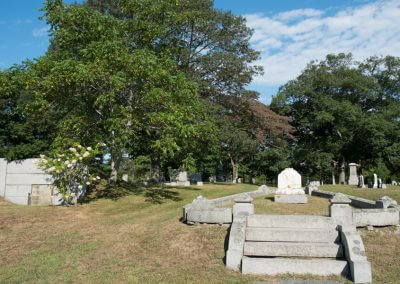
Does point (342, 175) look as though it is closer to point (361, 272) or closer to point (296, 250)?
point (296, 250)

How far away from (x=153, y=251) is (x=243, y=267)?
9.33 ft

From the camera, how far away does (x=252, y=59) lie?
1344 inches

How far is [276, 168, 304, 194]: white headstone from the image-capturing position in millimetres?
19078

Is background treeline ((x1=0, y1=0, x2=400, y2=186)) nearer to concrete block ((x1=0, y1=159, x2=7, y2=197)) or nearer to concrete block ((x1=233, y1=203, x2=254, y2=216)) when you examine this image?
concrete block ((x1=0, y1=159, x2=7, y2=197))

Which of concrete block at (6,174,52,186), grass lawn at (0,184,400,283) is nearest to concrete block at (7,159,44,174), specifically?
concrete block at (6,174,52,186)

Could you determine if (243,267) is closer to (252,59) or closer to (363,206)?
(363,206)

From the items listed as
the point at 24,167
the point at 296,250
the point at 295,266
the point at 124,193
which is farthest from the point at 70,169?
the point at 295,266

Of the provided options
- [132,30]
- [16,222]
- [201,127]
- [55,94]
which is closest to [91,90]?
[55,94]

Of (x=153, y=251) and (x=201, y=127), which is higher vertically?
(x=201, y=127)

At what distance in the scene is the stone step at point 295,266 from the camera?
991 centimetres

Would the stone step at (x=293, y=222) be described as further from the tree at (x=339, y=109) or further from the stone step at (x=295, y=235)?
the tree at (x=339, y=109)

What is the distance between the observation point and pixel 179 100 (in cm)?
1966

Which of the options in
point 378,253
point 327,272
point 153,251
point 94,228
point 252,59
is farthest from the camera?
point 252,59

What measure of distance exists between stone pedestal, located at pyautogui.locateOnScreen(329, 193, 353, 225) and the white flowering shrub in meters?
10.5
